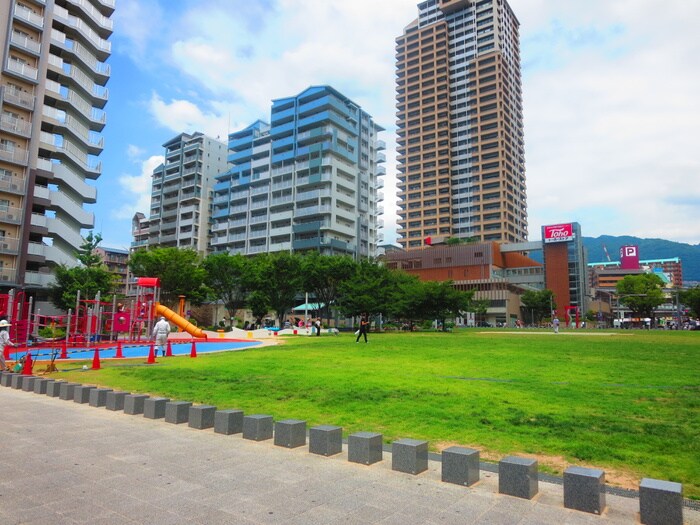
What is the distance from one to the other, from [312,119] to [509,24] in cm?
7201

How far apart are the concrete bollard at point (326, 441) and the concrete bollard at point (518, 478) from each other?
86.0 inches

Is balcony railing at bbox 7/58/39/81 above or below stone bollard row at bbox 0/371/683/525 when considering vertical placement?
above

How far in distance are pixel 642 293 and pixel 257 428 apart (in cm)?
9203

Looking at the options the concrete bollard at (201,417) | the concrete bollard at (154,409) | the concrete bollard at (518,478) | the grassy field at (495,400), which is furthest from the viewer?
the concrete bollard at (154,409)

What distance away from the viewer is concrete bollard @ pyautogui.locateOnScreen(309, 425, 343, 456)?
6.06 meters

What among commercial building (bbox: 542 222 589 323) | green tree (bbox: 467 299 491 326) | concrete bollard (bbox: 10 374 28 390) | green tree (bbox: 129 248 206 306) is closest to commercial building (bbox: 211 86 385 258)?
green tree (bbox: 467 299 491 326)

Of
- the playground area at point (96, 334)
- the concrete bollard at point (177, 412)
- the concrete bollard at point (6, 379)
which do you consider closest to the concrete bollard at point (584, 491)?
the concrete bollard at point (177, 412)

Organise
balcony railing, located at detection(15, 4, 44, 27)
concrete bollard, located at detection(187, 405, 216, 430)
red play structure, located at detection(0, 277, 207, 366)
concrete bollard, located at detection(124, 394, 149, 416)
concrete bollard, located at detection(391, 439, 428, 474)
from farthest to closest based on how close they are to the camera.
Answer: balcony railing, located at detection(15, 4, 44, 27) < red play structure, located at detection(0, 277, 207, 366) < concrete bollard, located at detection(124, 394, 149, 416) < concrete bollard, located at detection(187, 405, 216, 430) < concrete bollard, located at detection(391, 439, 428, 474)

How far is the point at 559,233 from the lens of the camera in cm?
8906

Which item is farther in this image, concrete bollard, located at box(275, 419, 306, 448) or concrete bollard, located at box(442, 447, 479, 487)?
concrete bollard, located at box(275, 419, 306, 448)

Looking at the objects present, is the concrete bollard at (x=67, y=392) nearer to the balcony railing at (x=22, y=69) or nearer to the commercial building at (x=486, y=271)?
the balcony railing at (x=22, y=69)

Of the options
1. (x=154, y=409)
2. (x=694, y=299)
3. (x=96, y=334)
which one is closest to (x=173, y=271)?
(x=96, y=334)

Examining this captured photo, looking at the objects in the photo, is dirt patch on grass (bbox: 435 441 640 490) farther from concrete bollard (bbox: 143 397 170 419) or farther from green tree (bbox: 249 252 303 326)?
green tree (bbox: 249 252 303 326)

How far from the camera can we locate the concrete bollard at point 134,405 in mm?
8859
